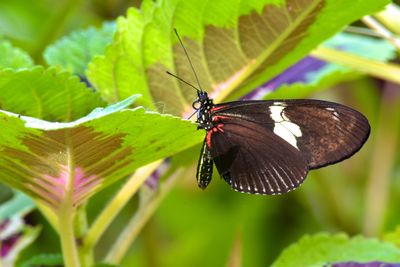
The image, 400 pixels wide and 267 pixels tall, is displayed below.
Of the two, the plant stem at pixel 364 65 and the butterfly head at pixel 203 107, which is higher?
the plant stem at pixel 364 65

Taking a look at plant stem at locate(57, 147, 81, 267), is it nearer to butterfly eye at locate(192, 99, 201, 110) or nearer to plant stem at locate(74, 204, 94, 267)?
plant stem at locate(74, 204, 94, 267)

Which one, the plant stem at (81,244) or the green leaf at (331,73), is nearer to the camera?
the plant stem at (81,244)

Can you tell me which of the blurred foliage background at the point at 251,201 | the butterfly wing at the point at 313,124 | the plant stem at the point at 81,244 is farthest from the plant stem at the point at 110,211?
the blurred foliage background at the point at 251,201

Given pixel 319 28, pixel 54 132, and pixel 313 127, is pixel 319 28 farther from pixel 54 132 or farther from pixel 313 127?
pixel 54 132

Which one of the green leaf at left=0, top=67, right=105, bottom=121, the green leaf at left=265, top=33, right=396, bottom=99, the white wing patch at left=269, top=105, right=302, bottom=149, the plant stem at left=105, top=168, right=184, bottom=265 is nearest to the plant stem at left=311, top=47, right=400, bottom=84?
the green leaf at left=265, top=33, right=396, bottom=99

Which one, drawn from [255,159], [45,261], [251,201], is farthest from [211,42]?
[251,201]

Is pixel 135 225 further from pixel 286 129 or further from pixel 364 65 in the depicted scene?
pixel 364 65

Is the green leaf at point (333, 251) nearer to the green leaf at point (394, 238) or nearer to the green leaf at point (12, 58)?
the green leaf at point (394, 238)

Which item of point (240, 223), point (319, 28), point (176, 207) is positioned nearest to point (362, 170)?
point (240, 223)
